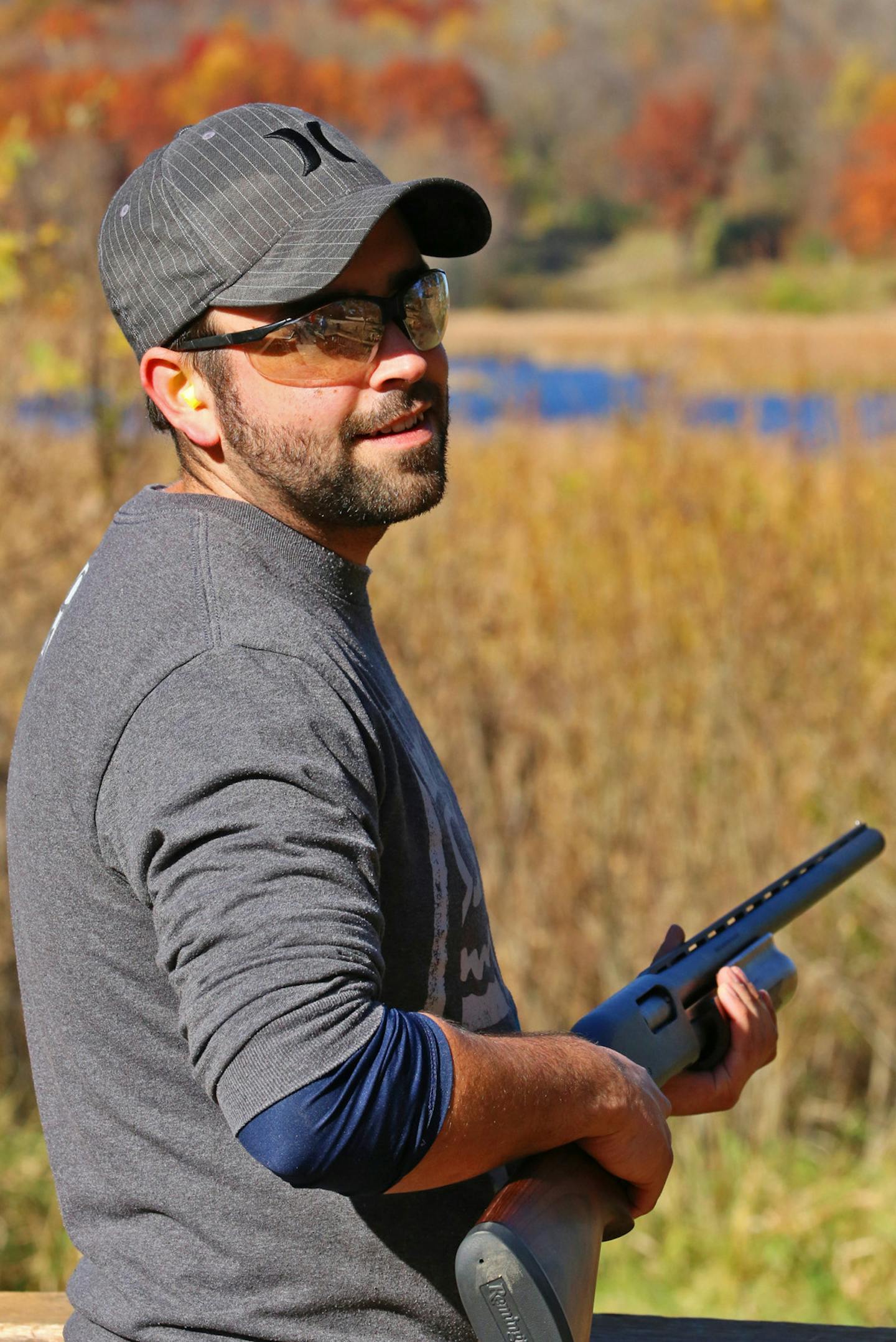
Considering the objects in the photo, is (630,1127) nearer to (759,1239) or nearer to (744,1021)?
(744,1021)

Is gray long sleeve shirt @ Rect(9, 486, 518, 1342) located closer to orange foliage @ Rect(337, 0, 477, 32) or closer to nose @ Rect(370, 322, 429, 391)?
nose @ Rect(370, 322, 429, 391)

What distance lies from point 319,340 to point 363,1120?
703 millimetres

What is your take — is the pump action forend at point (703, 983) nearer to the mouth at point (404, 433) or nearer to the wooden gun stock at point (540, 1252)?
the wooden gun stock at point (540, 1252)

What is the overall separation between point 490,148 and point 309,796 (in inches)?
643

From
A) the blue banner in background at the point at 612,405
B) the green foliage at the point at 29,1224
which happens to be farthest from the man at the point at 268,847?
the blue banner in background at the point at 612,405

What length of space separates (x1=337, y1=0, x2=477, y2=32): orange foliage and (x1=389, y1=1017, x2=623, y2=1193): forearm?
69.5ft

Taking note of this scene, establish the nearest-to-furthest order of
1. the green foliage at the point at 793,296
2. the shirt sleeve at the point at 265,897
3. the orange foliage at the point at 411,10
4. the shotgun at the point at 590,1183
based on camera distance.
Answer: the shirt sleeve at the point at 265,897, the shotgun at the point at 590,1183, the green foliage at the point at 793,296, the orange foliage at the point at 411,10

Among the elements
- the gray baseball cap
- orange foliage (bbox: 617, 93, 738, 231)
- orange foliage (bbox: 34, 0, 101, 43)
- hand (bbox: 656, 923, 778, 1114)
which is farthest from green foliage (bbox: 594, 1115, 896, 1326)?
orange foliage (bbox: 617, 93, 738, 231)

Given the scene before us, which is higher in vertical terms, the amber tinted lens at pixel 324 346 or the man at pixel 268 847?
the amber tinted lens at pixel 324 346

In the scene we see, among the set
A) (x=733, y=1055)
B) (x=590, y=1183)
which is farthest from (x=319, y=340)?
(x=733, y=1055)

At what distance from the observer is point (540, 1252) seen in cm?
120

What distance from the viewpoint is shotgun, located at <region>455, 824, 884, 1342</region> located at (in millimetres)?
1166

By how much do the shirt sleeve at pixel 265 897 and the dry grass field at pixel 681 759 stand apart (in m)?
2.82

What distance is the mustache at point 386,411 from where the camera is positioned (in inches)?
55.1
